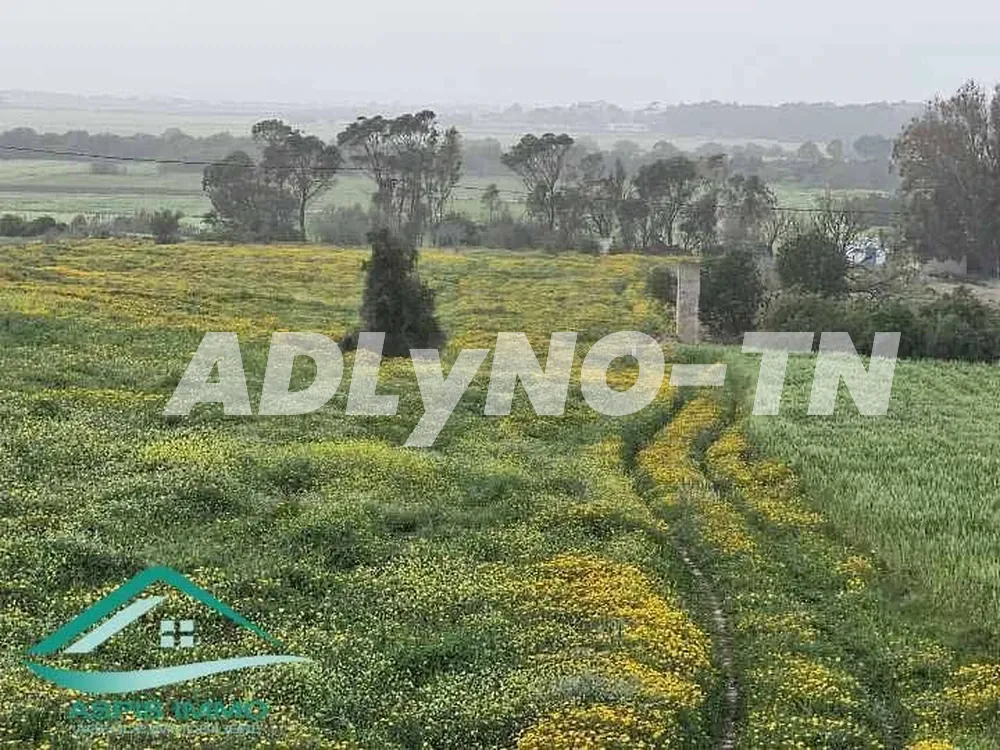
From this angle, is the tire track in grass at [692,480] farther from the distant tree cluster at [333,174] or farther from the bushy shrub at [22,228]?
the distant tree cluster at [333,174]

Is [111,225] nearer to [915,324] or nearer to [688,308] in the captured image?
[688,308]

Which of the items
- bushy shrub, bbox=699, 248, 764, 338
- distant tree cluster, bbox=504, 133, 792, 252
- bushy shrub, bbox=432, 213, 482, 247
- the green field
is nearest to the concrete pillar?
bushy shrub, bbox=699, 248, 764, 338

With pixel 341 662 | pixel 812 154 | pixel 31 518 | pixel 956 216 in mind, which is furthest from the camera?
pixel 812 154

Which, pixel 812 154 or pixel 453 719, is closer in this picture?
pixel 453 719

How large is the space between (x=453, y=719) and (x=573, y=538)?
7.49 metres

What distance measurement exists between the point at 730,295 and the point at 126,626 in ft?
137

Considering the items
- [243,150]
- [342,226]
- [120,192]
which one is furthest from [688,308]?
[243,150]

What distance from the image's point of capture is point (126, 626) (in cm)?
1464

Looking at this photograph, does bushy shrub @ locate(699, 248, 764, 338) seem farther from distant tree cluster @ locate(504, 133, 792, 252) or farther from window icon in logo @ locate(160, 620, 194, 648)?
window icon in logo @ locate(160, 620, 194, 648)

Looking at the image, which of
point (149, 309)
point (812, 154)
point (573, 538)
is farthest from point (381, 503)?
point (812, 154)

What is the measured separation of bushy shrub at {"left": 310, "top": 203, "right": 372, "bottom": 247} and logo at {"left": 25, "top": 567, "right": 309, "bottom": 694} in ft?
242

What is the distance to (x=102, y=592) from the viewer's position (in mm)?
15656

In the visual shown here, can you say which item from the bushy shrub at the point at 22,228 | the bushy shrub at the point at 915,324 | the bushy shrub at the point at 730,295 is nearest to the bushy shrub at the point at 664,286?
the bushy shrub at the point at 730,295

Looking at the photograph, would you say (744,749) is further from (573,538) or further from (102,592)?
(102,592)
